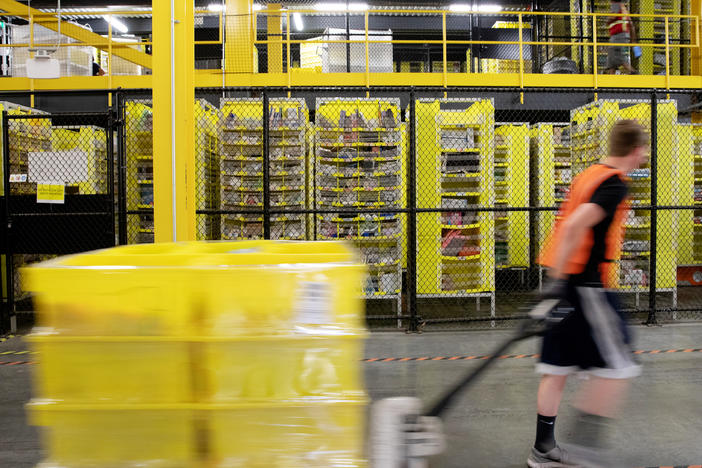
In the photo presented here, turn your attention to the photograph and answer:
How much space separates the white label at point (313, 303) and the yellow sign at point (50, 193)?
6.00 metres

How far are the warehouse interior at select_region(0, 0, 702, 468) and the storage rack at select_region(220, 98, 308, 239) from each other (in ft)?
0.11

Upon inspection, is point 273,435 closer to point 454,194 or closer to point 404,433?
point 404,433

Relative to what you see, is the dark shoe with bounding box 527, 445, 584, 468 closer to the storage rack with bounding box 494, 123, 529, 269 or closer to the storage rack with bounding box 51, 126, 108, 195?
the storage rack with bounding box 494, 123, 529, 269

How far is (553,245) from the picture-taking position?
3002mm

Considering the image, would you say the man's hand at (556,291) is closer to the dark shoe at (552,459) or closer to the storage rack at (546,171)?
the dark shoe at (552,459)

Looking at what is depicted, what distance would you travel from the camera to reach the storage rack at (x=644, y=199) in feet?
25.5

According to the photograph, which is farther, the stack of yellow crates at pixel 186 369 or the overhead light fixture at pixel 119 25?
the overhead light fixture at pixel 119 25

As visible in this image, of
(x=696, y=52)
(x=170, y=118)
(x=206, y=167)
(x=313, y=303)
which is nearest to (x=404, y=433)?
(x=313, y=303)

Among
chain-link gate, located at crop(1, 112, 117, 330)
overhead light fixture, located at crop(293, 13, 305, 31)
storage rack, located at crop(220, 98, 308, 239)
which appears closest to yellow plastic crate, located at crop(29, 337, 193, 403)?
chain-link gate, located at crop(1, 112, 117, 330)

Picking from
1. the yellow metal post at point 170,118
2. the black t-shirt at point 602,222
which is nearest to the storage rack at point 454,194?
the yellow metal post at point 170,118

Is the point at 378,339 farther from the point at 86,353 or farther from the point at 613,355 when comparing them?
the point at 86,353

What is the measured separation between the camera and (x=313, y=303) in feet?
5.92

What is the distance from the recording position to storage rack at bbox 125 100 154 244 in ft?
26.1

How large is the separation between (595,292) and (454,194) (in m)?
4.96
